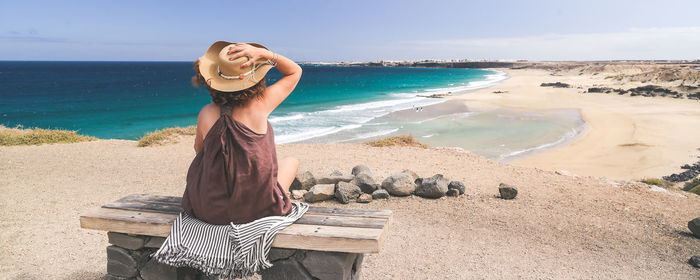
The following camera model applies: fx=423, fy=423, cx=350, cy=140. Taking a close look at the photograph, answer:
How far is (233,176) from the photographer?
271 centimetres

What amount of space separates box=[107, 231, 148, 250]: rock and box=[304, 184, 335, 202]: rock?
357 cm

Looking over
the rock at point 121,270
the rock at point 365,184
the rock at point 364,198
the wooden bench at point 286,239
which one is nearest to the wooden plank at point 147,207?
the wooden bench at point 286,239

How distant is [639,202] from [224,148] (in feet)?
23.1

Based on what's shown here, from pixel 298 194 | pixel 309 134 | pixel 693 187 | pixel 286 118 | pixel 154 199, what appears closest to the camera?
pixel 154 199

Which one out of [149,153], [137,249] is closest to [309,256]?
[137,249]

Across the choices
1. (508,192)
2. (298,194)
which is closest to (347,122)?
(298,194)

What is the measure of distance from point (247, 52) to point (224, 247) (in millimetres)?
1264

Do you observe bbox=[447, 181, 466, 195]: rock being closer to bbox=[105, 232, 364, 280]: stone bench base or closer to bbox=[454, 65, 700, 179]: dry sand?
bbox=[105, 232, 364, 280]: stone bench base

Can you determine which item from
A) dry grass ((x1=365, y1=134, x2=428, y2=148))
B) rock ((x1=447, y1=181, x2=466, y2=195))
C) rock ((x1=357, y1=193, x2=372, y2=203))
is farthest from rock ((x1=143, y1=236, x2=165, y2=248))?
dry grass ((x1=365, y1=134, x2=428, y2=148))

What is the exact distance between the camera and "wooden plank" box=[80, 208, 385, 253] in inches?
105

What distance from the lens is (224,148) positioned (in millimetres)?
2654

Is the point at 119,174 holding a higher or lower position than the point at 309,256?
lower

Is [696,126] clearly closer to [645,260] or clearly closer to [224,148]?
[645,260]

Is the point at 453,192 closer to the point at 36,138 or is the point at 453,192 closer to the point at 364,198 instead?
the point at 364,198
